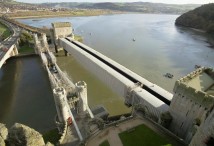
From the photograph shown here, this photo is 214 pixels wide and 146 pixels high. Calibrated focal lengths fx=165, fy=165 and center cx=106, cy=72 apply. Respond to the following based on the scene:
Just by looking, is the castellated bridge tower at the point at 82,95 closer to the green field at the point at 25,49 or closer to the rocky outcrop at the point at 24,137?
the rocky outcrop at the point at 24,137

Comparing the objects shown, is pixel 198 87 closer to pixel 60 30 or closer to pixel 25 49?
pixel 60 30

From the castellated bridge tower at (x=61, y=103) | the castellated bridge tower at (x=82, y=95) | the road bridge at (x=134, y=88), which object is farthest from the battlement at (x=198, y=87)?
the castellated bridge tower at (x=61, y=103)

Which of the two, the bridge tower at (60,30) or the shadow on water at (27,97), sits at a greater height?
the bridge tower at (60,30)

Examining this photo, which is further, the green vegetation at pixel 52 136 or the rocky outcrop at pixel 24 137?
the green vegetation at pixel 52 136

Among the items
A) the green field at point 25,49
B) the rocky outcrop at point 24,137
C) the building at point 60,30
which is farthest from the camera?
the green field at point 25,49

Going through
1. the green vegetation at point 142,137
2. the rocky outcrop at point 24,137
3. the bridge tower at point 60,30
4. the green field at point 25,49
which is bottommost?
the green field at point 25,49

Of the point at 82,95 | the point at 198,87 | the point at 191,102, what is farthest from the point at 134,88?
the point at 191,102
